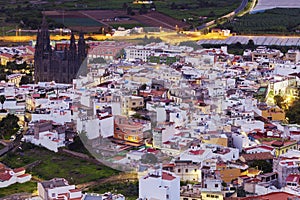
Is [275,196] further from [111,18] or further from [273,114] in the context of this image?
[111,18]

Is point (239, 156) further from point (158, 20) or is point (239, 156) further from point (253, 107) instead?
point (158, 20)

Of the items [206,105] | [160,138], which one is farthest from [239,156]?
[206,105]

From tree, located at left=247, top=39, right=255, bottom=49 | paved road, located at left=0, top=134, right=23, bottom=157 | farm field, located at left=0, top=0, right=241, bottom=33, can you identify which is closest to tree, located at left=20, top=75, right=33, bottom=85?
paved road, located at left=0, top=134, right=23, bottom=157

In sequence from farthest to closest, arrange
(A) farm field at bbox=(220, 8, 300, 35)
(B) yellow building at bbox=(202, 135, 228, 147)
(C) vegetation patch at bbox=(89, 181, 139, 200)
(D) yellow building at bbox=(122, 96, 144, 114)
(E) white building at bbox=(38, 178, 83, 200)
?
1. (A) farm field at bbox=(220, 8, 300, 35)
2. (D) yellow building at bbox=(122, 96, 144, 114)
3. (B) yellow building at bbox=(202, 135, 228, 147)
4. (C) vegetation patch at bbox=(89, 181, 139, 200)
5. (E) white building at bbox=(38, 178, 83, 200)

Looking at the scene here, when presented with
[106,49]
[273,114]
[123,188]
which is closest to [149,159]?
[123,188]

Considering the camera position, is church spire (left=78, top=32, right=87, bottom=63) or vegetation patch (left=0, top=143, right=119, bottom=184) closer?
vegetation patch (left=0, top=143, right=119, bottom=184)

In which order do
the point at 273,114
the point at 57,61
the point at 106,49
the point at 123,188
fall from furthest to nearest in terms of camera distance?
the point at 106,49 < the point at 57,61 < the point at 273,114 < the point at 123,188

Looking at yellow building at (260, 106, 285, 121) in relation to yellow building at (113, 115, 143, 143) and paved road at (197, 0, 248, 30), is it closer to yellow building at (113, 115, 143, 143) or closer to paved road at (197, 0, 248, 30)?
yellow building at (113, 115, 143, 143)
